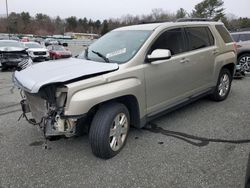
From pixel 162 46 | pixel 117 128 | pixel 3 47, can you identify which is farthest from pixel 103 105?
pixel 3 47

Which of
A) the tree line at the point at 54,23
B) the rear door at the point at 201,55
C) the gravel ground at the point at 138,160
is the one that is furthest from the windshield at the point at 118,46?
the tree line at the point at 54,23

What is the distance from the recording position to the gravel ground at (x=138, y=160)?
9.79 ft

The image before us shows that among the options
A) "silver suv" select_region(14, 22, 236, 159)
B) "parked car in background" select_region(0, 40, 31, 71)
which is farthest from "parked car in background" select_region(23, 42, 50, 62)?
"silver suv" select_region(14, 22, 236, 159)

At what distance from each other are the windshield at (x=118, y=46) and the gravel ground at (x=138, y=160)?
131cm

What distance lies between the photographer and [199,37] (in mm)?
5098

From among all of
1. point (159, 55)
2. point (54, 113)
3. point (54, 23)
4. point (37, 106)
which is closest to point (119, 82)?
point (159, 55)

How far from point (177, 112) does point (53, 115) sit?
2.83 meters

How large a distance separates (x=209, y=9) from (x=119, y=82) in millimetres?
65598

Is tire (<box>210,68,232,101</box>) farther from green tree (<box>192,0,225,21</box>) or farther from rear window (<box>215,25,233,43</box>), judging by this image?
green tree (<box>192,0,225,21</box>)

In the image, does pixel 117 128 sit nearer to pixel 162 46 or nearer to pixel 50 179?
pixel 50 179

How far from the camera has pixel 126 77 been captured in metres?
3.55

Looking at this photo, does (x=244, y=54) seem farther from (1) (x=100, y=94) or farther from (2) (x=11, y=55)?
(2) (x=11, y=55)

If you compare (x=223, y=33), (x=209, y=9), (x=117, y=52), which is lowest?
(x=117, y=52)

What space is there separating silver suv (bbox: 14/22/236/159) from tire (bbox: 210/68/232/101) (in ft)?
1.82
